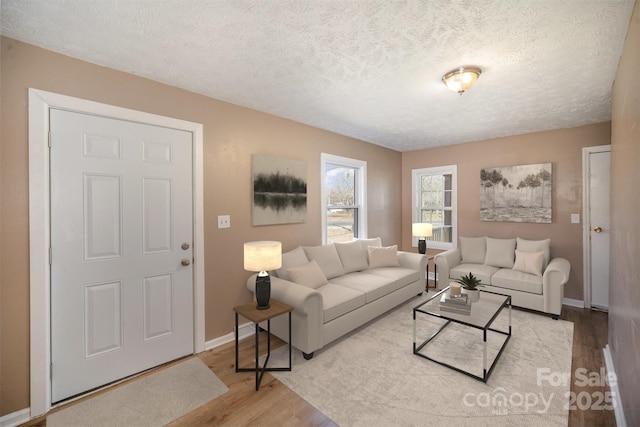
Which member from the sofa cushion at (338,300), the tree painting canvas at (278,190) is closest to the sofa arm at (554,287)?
the sofa cushion at (338,300)

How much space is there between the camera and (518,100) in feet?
9.22

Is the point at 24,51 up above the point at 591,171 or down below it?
above

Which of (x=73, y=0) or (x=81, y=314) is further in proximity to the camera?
(x=81, y=314)

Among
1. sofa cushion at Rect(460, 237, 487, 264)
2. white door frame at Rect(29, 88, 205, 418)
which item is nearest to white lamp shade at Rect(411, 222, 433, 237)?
sofa cushion at Rect(460, 237, 487, 264)

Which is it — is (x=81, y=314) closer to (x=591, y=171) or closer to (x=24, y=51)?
(x=24, y=51)

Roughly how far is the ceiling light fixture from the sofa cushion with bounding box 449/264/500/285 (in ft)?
8.54

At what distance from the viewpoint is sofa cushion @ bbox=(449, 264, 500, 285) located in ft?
12.0

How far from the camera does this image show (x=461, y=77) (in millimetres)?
2143

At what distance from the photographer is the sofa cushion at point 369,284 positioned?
9.97 ft

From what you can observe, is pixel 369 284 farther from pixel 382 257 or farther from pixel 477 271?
pixel 477 271

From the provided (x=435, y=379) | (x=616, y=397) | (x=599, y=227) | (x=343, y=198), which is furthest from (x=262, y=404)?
(x=599, y=227)

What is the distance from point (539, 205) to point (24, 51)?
576 cm

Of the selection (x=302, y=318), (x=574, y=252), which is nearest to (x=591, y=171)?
(x=574, y=252)

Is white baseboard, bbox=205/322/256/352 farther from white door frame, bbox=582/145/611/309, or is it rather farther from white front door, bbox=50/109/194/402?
white door frame, bbox=582/145/611/309
